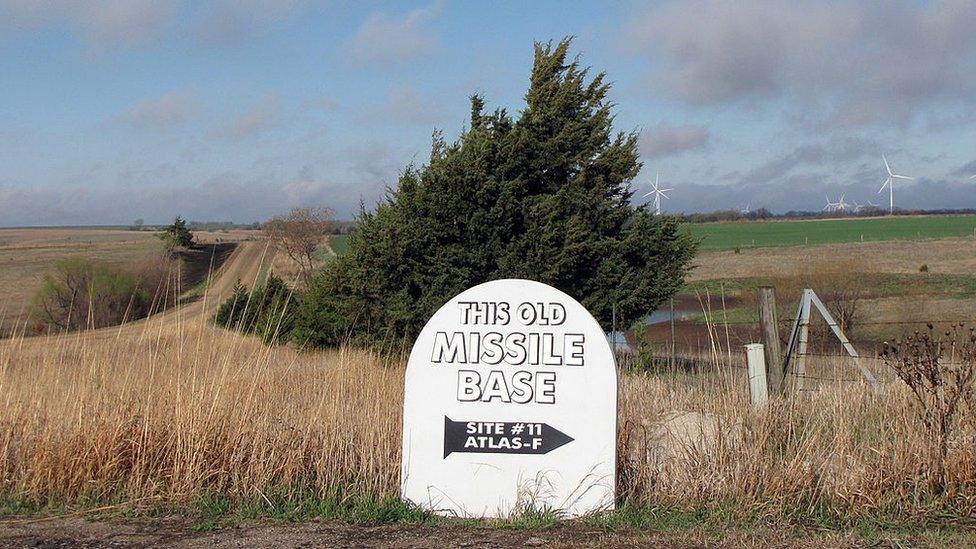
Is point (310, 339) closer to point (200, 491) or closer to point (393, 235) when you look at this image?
point (393, 235)

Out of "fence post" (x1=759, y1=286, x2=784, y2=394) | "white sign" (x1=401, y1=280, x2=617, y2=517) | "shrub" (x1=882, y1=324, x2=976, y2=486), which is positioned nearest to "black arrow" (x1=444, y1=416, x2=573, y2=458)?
"white sign" (x1=401, y1=280, x2=617, y2=517)

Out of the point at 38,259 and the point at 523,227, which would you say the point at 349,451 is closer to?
the point at 523,227

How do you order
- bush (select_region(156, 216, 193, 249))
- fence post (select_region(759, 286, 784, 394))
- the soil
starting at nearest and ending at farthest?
the soil → fence post (select_region(759, 286, 784, 394)) → bush (select_region(156, 216, 193, 249))

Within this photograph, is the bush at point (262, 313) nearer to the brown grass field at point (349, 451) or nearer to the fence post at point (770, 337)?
the brown grass field at point (349, 451)

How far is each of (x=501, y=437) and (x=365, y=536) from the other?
99 cm

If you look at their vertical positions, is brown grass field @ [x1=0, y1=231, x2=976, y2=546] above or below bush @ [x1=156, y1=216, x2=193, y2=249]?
below

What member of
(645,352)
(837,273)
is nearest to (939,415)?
(645,352)

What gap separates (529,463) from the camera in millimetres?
5590

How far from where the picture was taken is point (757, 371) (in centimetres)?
770

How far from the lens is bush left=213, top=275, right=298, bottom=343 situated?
7.78 meters

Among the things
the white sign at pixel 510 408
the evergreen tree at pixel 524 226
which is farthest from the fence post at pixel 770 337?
the evergreen tree at pixel 524 226

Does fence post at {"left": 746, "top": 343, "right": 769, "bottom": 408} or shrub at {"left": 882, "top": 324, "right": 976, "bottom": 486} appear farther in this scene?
fence post at {"left": 746, "top": 343, "right": 769, "bottom": 408}

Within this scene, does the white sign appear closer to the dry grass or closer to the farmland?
the farmland

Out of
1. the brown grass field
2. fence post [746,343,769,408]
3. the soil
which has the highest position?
fence post [746,343,769,408]
